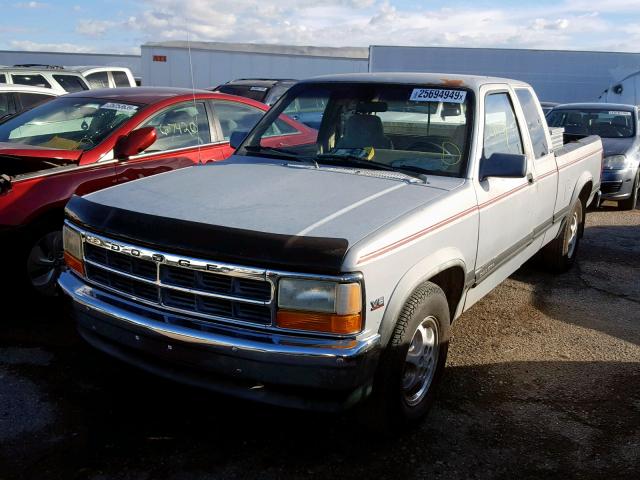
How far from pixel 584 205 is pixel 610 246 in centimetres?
128

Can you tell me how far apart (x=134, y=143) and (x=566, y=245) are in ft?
13.0

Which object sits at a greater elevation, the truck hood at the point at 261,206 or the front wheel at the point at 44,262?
the truck hood at the point at 261,206

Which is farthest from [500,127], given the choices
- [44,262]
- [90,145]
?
[44,262]

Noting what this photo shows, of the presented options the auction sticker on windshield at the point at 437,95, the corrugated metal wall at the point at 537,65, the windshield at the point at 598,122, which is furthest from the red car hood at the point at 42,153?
the corrugated metal wall at the point at 537,65

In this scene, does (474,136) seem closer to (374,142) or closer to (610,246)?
(374,142)

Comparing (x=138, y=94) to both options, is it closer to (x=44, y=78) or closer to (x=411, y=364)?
(x=411, y=364)

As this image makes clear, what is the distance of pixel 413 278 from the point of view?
309cm

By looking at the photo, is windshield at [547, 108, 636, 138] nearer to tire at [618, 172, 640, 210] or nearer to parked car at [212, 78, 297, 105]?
tire at [618, 172, 640, 210]

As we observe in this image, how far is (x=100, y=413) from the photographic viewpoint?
349cm

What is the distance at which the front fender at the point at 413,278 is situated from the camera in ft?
9.58

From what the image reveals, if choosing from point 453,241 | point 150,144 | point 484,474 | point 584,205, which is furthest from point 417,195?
point 584,205

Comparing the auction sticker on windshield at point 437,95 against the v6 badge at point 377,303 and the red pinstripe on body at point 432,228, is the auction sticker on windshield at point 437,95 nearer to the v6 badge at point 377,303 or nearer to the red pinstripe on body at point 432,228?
the red pinstripe on body at point 432,228

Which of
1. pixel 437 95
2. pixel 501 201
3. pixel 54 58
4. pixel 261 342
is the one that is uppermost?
pixel 437 95

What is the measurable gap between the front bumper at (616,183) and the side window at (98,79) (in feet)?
38.5
